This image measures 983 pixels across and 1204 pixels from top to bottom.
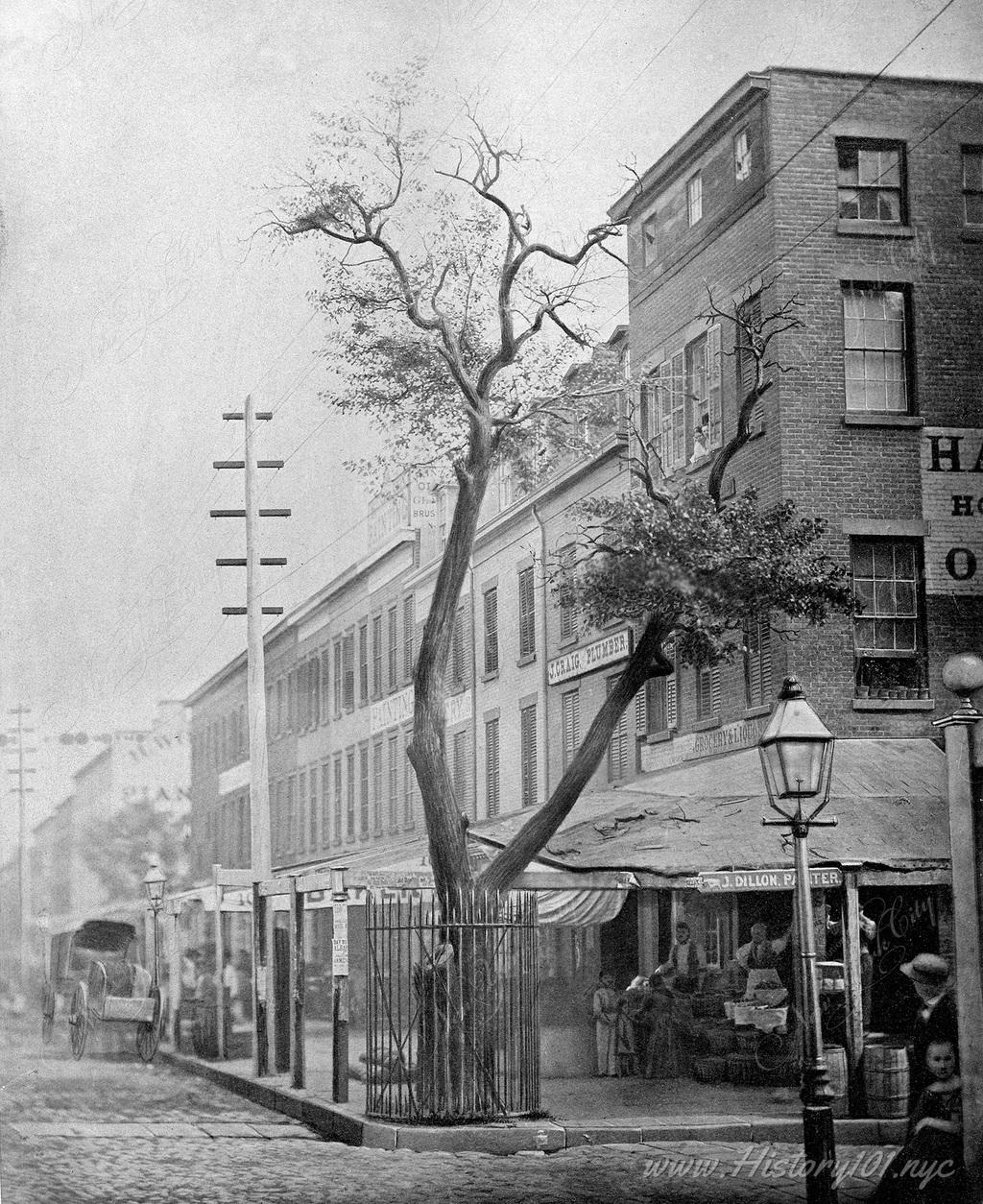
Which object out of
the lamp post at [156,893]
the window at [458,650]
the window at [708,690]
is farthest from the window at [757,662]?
the lamp post at [156,893]

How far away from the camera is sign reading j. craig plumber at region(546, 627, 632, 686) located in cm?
903

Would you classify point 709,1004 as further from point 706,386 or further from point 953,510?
point 706,386

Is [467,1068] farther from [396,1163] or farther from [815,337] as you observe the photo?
[815,337]

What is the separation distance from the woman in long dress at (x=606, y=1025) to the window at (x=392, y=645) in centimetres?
205

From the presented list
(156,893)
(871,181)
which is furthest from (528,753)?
(871,181)

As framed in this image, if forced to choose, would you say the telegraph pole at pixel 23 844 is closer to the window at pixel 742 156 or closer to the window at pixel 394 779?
the window at pixel 394 779

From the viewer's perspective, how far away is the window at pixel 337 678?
28.9ft

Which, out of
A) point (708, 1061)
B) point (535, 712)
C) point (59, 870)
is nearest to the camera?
point (59, 870)

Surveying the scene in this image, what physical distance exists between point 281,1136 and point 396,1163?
2.01ft

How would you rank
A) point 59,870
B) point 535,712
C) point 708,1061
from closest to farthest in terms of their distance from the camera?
point 59,870 → point 535,712 → point 708,1061

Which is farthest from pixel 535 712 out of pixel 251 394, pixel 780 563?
pixel 251 394

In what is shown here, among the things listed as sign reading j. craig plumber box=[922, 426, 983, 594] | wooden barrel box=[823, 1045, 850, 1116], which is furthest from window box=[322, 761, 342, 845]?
sign reading j. craig plumber box=[922, 426, 983, 594]

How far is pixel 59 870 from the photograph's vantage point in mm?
8383

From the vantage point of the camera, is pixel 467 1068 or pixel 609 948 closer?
pixel 467 1068
